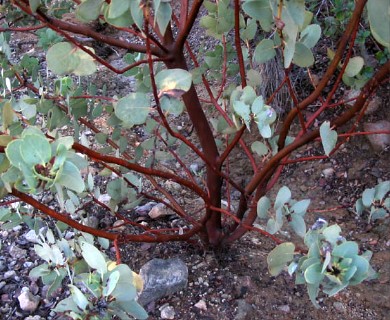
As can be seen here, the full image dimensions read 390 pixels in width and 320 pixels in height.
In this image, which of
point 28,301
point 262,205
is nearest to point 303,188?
point 262,205

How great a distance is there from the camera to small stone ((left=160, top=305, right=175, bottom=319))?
1.39m

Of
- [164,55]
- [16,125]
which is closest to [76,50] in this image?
[16,125]

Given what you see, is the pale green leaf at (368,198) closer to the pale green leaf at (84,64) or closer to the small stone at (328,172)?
the pale green leaf at (84,64)

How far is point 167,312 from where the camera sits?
4.59 ft

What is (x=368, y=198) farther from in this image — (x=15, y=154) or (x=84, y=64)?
(x=15, y=154)

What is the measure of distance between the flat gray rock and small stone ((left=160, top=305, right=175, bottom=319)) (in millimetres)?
46

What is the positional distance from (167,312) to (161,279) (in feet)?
0.29

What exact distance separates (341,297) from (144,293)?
1.77 feet

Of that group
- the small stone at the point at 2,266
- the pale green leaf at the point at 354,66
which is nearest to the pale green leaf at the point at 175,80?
the pale green leaf at the point at 354,66

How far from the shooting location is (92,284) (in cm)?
73

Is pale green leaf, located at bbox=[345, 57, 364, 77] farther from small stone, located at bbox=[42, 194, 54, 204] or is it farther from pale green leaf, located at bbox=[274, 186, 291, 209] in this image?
small stone, located at bbox=[42, 194, 54, 204]

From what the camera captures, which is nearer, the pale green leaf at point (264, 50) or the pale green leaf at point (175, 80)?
the pale green leaf at point (175, 80)

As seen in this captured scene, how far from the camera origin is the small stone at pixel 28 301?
1.42m

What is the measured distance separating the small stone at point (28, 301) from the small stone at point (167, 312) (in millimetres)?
342
